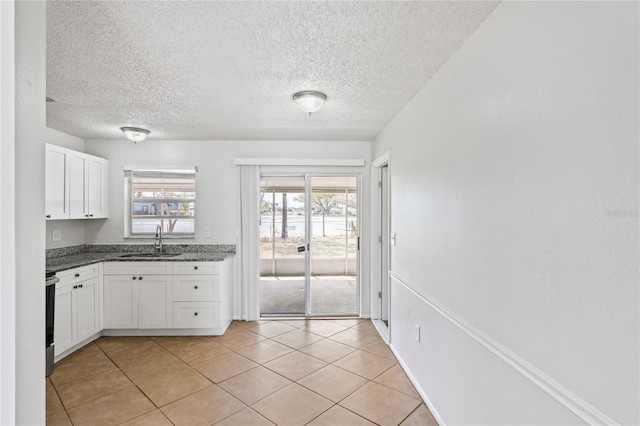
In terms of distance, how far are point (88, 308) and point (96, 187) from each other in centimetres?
153

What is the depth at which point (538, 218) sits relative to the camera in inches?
51.3

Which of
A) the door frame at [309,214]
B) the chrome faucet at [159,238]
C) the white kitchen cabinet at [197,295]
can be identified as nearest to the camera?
the white kitchen cabinet at [197,295]

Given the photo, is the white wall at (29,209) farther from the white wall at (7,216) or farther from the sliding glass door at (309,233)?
the sliding glass door at (309,233)

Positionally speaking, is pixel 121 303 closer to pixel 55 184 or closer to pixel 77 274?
pixel 77 274

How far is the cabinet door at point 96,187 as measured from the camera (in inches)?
159

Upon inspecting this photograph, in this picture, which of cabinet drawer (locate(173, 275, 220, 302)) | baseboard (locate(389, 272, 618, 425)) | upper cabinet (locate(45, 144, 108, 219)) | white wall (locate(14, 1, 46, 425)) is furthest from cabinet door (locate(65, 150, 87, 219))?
baseboard (locate(389, 272, 618, 425))

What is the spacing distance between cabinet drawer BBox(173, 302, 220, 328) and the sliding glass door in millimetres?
860

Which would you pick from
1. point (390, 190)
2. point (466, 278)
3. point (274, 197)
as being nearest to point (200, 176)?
point (274, 197)

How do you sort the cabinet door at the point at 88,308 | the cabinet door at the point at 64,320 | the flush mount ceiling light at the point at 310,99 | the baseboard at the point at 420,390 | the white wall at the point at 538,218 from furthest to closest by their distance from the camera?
1. the cabinet door at the point at 88,308
2. the cabinet door at the point at 64,320
3. the flush mount ceiling light at the point at 310,99
4. the baseboard at the point at 420,390
5. the white wall at the point at 538,218

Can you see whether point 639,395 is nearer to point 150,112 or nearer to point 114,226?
point 150,112

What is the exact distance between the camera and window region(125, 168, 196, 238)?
176 inches

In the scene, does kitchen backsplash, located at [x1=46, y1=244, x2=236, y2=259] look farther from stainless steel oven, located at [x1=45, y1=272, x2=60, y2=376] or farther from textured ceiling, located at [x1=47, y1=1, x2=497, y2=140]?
textured ceiling, located at [x1=47, y1=1, x2=497, y2=140]

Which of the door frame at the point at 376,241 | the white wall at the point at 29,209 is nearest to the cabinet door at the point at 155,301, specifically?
the door frame at the point at 376,241

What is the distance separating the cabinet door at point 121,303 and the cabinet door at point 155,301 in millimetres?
74
